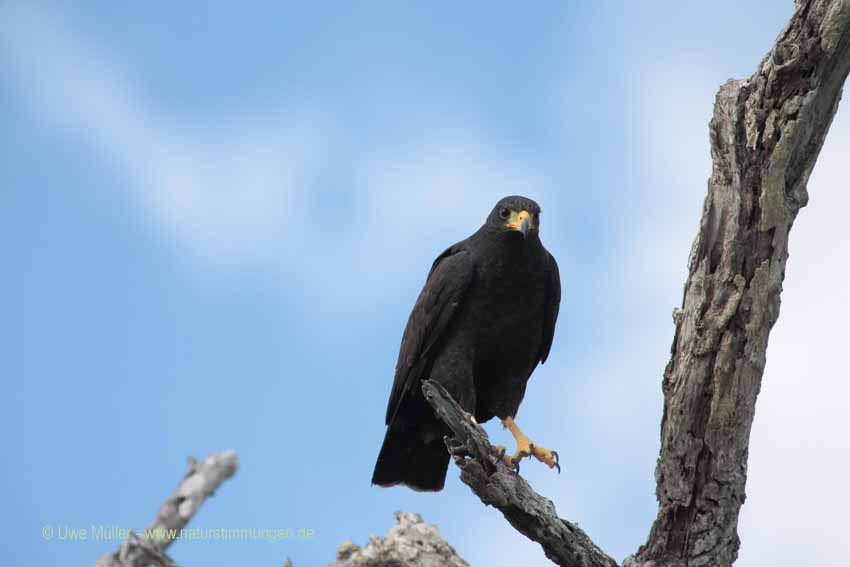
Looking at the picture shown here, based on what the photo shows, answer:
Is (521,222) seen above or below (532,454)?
above

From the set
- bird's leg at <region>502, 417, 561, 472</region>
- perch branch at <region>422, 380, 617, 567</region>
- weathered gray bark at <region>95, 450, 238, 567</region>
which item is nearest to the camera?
weathered gray bark at <region>95, 450, 238, 567</region>

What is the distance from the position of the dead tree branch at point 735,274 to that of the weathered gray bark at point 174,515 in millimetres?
3305

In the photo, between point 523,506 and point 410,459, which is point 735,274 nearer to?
point 523,506

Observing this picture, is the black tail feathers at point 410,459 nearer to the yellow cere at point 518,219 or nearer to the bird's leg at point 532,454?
the bird's leg at point 532,454

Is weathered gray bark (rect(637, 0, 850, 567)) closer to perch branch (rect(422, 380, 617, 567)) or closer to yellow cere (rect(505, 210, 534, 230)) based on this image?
perch branch (rect(422, 380, 617, 567))

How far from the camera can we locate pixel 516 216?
854 cm

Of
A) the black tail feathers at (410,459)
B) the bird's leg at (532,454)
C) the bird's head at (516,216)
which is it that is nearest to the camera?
the bird's leg at (532,454)

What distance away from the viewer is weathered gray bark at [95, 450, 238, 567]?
158 inches

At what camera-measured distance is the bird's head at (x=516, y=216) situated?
27.8ft

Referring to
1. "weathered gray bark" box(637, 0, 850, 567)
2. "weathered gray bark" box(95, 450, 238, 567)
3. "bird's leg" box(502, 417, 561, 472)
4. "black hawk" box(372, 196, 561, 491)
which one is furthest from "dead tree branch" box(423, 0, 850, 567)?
"weathered gray bark" box(95, 450, 238, 567)

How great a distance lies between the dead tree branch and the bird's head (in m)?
2.27

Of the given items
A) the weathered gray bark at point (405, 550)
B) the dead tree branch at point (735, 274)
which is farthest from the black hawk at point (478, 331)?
the weathered gray bark at point (405, 550)

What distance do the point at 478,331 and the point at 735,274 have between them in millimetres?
2701

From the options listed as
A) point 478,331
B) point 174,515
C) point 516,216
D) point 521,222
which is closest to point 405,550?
point 174,515
